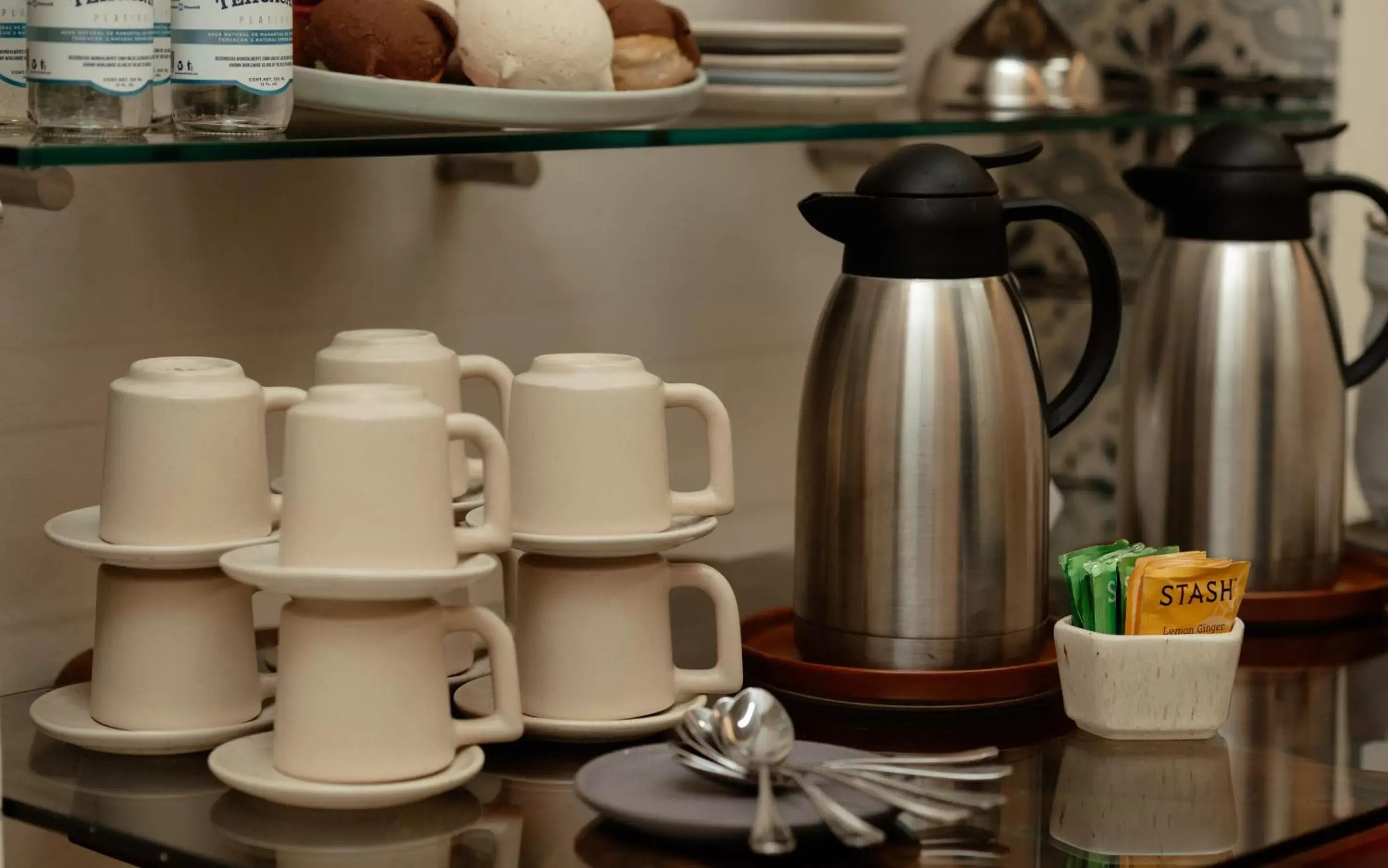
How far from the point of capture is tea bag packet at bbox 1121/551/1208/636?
0.89 metres

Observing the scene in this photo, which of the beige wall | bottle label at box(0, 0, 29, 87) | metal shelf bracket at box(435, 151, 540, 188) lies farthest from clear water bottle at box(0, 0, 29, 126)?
the beige wall

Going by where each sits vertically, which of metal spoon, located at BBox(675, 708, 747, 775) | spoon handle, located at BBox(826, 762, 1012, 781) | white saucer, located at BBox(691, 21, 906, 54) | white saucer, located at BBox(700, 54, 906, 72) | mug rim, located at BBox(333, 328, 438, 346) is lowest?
spoon handle, located at BBox(826, 762, 1012, 781)

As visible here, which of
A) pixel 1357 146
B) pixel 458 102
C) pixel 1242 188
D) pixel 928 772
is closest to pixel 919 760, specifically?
pixel 928 772

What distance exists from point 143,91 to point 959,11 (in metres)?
0.84

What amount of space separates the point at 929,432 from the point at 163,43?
41 centimetres

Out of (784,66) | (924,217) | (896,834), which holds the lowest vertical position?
(896,834)

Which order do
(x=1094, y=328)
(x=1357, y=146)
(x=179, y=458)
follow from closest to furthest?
1. (x=179, y=458)
2. (x=1094, y=328)
3. (x=1357, y=146)

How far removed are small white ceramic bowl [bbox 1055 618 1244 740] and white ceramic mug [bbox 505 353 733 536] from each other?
0.71ft

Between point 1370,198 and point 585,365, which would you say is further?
point 1370,198

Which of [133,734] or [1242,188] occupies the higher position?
[1242,188]

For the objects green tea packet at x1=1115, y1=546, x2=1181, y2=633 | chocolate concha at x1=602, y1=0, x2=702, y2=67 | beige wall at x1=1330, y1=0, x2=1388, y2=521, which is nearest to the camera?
green tea packet at x1=1115, y1=546, x2=1181, y2=633

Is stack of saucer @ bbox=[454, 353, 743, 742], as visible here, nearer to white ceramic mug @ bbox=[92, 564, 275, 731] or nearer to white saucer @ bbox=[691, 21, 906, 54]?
white ceramic mug @ bbox=[92, 564, 275, 731]

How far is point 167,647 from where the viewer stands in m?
0.82

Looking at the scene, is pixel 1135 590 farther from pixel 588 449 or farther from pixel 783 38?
pixel 783 38
